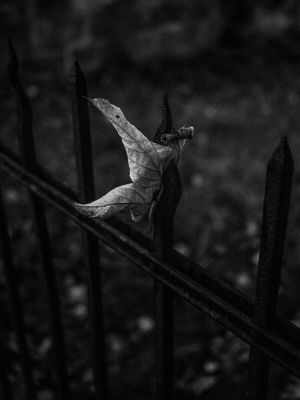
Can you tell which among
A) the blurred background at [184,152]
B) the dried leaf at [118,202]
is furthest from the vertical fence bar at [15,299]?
the dried leaf at [118,202]

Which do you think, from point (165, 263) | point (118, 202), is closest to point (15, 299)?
point (165, 263)

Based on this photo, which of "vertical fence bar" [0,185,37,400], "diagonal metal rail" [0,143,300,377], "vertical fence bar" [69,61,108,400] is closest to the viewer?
"diagonal metal rail" [0,143,300,377]

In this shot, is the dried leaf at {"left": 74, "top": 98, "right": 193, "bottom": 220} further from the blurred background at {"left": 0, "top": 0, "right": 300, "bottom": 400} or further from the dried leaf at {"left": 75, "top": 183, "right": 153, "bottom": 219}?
the blurred background at {"left": 0, "top": 0, "right": 300, "bottom": 400}

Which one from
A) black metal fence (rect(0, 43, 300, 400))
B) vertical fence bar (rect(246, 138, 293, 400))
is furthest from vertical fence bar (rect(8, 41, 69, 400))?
vertical fence bar (rect(246, 138, 293, 400))

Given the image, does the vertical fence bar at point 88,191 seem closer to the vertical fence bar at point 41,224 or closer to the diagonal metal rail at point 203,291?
the diagonal metal rail at point 203,291

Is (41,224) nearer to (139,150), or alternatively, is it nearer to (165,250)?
(165,250)

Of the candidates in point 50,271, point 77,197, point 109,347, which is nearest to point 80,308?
point 109,347
